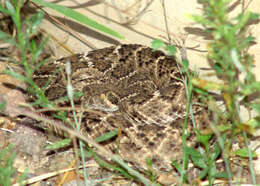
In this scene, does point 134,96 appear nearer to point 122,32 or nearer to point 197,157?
point 122,32

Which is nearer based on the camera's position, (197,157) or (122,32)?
(197,157)

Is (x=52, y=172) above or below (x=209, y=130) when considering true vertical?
below

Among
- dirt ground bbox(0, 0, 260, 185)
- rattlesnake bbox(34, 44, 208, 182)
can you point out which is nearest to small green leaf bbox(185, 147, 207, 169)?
rattlesnake bbox(34, 44, 208, 182)

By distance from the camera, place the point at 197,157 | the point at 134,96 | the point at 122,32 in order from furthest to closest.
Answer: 1. the point at 122,32
2. the point at 134,96
3. the point at 197,157

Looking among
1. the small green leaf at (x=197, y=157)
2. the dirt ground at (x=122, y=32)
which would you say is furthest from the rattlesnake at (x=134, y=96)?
the small green leaf at (x=197, y=157)

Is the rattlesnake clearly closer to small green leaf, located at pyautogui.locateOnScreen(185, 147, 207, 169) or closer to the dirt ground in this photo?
the dirt ground

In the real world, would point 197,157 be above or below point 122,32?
below

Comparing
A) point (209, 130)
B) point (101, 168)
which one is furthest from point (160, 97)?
point (209, 130)

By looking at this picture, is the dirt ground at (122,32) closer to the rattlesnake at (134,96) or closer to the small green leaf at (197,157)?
the rattlesnake at (134,96)

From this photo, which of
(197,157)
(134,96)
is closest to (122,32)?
(134,96)

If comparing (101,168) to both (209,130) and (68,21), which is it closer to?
(209,130)

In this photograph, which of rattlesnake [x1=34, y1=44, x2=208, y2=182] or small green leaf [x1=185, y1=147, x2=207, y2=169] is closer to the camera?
small green leaf [x1=185, y1=147, x2=207, y2=169]
